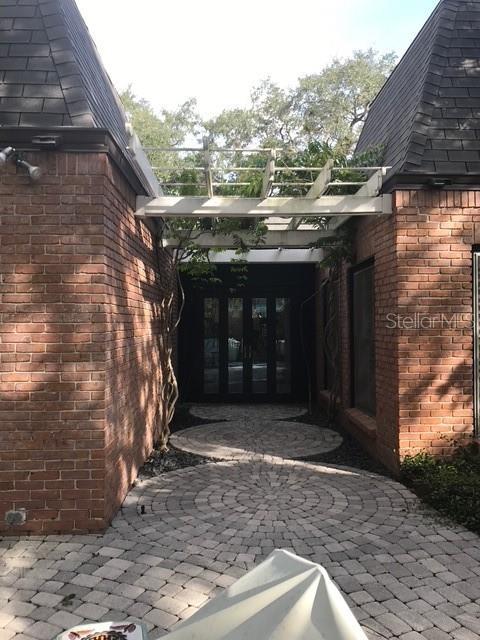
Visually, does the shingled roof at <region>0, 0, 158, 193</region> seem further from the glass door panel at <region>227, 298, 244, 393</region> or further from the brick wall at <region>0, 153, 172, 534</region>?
the glass door panel at <region>227, 298, 244, 393</region>

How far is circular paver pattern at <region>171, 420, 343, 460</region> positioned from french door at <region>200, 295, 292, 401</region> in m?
2.41

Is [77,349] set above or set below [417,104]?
below

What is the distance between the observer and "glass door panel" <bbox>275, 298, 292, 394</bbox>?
10.9 metres

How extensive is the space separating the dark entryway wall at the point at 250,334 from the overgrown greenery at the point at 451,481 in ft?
19.7

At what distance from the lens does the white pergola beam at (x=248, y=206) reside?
5.18 metres

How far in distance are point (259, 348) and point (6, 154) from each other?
312 inches

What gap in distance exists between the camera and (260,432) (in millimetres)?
7645

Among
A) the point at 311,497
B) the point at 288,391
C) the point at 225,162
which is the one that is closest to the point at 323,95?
the point at 225,162

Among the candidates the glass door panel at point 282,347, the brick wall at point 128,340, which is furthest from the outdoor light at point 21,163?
the glass door panel at point 282,347

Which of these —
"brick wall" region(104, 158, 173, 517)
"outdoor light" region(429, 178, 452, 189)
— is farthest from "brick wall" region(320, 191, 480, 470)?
"brick wall" region(104, 158, 173, 517)

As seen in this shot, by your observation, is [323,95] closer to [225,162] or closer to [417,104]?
[225,162]

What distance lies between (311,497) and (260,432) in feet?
9.95

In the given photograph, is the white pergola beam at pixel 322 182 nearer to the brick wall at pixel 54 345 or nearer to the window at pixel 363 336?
the window at pixel 363 336

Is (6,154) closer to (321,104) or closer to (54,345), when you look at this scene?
(54,345)
